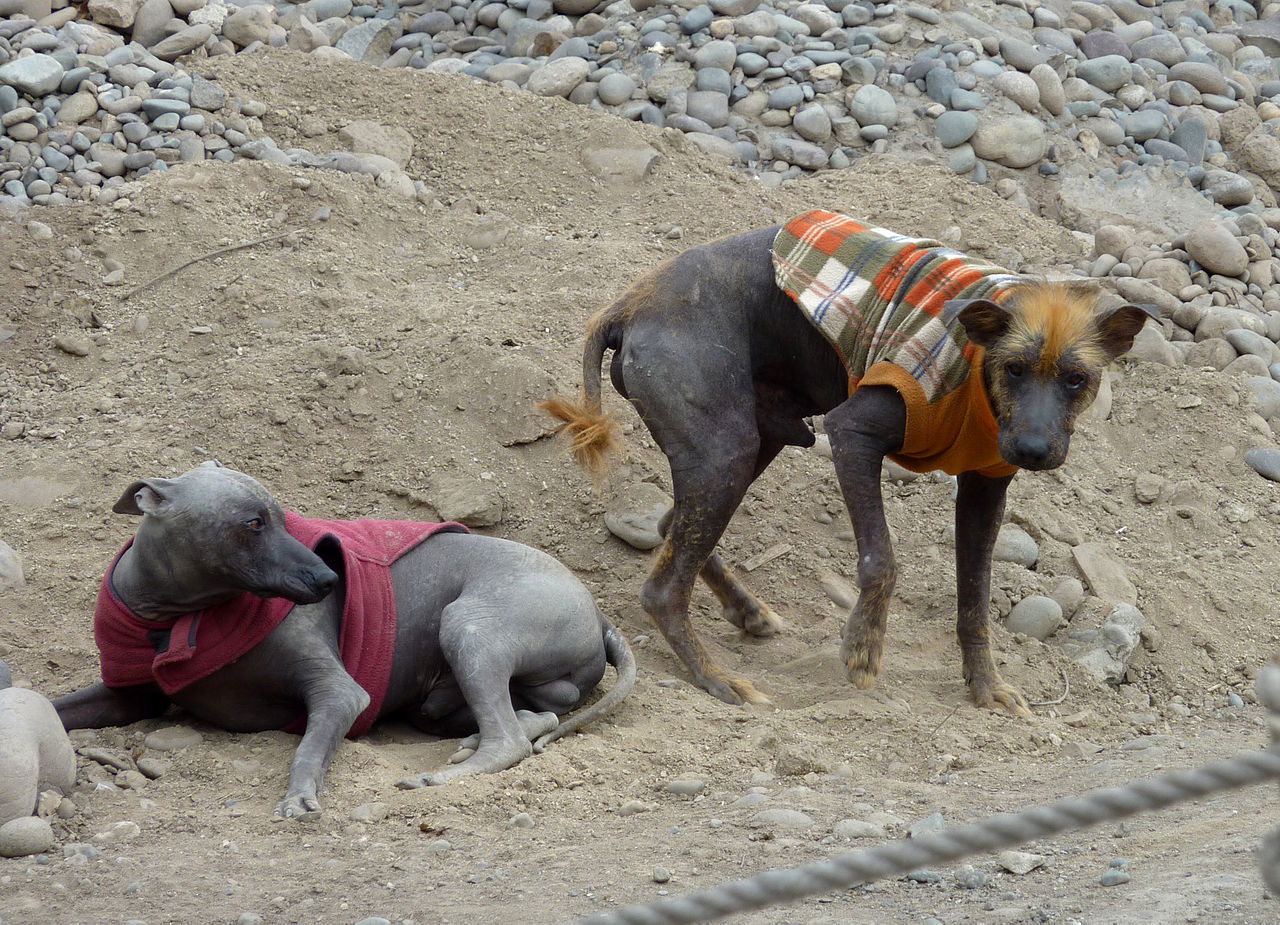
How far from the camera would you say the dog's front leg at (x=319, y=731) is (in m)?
4.27

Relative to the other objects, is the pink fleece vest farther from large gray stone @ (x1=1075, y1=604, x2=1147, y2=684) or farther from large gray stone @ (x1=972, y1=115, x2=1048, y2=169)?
large gray stone @ (x1=972, y1=115, x2=1048, y2=169)

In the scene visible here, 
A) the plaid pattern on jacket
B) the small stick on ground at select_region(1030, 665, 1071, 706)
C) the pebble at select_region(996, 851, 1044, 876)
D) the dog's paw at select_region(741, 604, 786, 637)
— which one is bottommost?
the dog's paw at select_region(741, 604, 786, 637)

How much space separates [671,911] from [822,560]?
4837 millimetres

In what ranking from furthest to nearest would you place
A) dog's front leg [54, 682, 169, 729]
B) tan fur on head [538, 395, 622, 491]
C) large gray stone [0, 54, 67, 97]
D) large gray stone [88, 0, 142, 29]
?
1. large gray stone [88, 0, 142, 29]
2. large gray stone [0, 54, 67, 97]
3. tan fur on head [538, 395, 622, 491]
4. dog's front leg [54, 682, 169, 729]

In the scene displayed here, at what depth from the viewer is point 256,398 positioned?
273 inches

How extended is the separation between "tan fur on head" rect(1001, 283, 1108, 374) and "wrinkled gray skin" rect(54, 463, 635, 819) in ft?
6.62

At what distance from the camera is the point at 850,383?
539 cm

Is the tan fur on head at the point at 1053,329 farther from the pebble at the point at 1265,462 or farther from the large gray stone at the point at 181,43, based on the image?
the large gray stone at the point at 181,43

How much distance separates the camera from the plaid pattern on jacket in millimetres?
5012

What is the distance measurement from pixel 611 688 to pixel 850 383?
160 cm

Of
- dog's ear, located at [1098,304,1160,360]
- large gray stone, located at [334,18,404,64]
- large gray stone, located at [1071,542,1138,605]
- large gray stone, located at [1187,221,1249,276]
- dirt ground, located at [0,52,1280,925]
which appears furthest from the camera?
large gray stone, located at [334,18,404,64]

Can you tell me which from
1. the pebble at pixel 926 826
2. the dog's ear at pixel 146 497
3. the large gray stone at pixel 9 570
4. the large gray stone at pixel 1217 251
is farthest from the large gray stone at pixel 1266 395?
the large gray stone at pixel 9 570

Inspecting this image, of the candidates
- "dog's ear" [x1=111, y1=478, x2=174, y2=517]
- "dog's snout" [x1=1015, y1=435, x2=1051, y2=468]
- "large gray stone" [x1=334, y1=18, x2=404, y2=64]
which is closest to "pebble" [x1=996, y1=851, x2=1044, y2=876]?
"dog's snout" [x1=1015, y1=435, x2=1051, y2=468]

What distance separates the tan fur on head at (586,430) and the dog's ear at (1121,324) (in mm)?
2147
